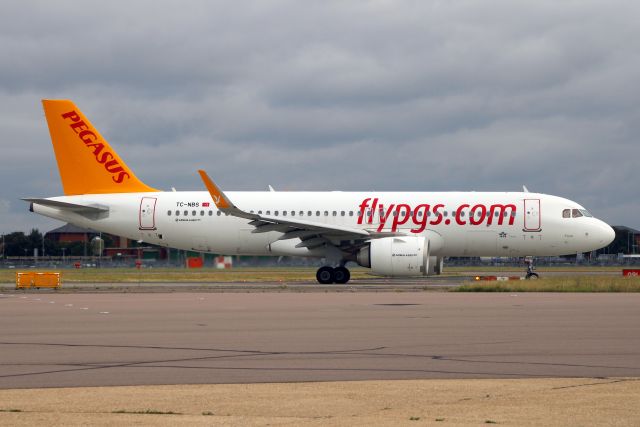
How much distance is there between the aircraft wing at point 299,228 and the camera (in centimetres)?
3578

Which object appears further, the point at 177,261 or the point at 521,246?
the point at 177,261

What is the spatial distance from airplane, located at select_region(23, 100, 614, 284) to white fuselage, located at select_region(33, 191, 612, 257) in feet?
0.13

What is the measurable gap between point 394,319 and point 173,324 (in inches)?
166

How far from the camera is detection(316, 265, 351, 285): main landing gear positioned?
123ft

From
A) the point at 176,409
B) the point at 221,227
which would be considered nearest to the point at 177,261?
the point at 221,227

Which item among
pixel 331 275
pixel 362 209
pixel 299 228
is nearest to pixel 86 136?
pixel 299 228

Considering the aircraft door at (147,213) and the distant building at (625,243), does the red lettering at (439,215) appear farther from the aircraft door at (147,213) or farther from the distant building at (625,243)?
the distant building at (625,243)

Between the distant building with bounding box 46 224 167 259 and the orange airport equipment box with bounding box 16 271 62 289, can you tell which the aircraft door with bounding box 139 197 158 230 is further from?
the distant building with bounding box 46 224 167 259

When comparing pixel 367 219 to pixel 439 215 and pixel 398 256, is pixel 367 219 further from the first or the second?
pixel 398 256

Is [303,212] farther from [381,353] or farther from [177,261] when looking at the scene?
[381,353]

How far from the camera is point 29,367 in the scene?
12406 mm

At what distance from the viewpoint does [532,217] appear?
1521 inches

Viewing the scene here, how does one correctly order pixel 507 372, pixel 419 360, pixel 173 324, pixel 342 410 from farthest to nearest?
pixel 173 324 → pixel 419 360 → pixel 507 372 → pixel 342 410

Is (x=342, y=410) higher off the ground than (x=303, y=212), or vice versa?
(x=303, y=212)
